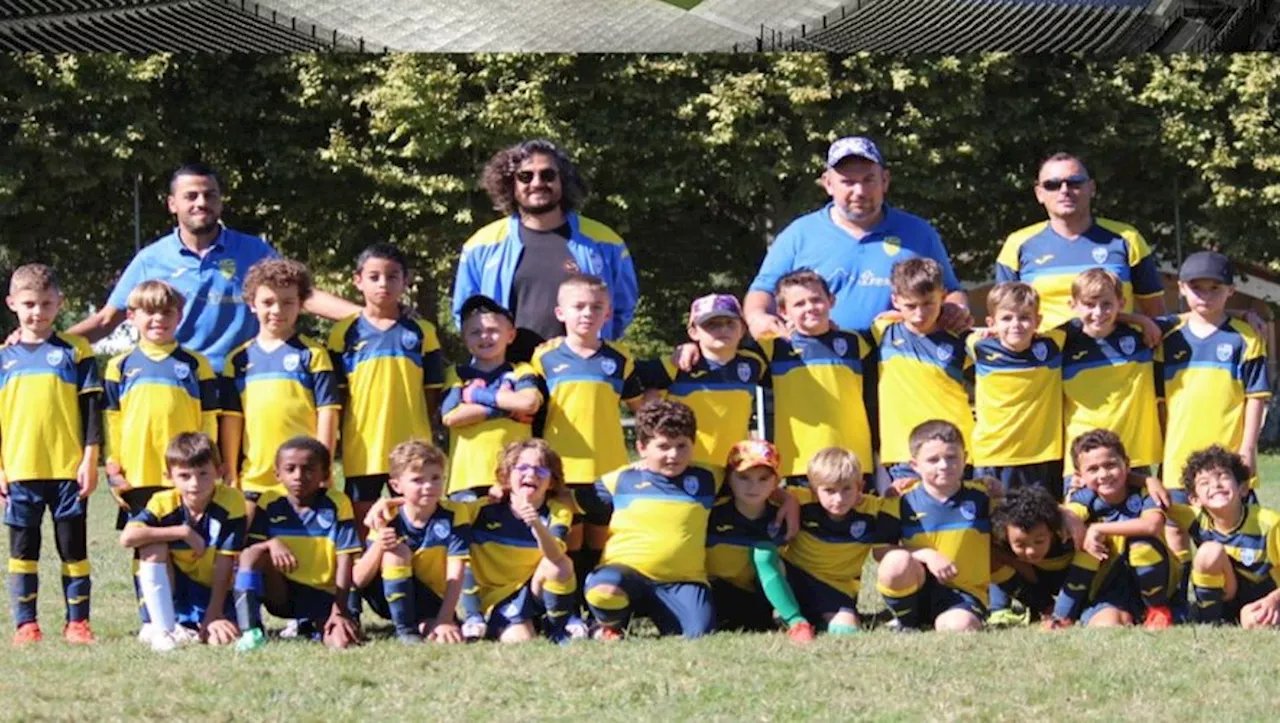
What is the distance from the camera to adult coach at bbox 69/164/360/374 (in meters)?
7.83

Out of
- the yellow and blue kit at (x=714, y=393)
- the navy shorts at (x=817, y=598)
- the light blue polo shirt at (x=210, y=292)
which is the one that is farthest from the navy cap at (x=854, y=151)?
the light blue polo shirt at (x=210, y=292)

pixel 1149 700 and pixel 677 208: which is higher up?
pixel 677 208

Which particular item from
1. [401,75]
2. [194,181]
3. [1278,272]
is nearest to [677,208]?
[401,75]

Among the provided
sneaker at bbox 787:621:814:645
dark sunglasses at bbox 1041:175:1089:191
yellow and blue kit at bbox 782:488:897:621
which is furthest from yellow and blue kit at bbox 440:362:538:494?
dark sunglasses at bbox 1041:175:1089:191

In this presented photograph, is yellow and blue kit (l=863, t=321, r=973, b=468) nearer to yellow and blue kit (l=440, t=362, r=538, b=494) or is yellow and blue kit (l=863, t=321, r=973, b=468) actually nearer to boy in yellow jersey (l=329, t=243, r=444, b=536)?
yellow and blue kit (l=440, t=362, r=538, b=494)

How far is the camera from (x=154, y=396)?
7488 millimetres

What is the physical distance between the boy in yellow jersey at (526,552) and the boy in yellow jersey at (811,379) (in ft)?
3.08

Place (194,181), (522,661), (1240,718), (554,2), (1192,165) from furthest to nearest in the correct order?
(1192,165), (554,2), (194,181), (522,661), (1240,718)

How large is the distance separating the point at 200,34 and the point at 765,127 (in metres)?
13.1

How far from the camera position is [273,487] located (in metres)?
7.52

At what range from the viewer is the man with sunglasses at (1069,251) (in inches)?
311

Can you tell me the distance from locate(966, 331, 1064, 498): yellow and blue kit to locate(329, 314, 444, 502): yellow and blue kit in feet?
7.10

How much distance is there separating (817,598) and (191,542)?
7.60 feet

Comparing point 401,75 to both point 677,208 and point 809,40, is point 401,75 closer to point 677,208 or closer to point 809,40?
point 677,208
